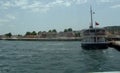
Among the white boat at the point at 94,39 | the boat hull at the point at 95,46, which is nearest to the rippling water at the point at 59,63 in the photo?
the boat hull at the point at 95,46

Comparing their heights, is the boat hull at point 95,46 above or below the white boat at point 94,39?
below

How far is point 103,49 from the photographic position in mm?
68812

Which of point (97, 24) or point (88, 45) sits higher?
point (97, 24)

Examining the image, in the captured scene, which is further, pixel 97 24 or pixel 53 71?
pixel 97 24

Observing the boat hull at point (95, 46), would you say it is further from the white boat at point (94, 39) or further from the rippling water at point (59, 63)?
the rippling water at point (59, 63)

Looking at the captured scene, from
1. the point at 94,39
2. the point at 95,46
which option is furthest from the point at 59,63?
the point at 94,39

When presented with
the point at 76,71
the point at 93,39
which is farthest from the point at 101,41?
the point at 76,71

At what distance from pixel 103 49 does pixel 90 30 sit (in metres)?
5.50

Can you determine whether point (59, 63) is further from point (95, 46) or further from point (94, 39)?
point (94, 39)

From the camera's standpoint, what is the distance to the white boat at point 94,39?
69.1m

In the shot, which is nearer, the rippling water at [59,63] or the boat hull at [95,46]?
the rippling water at [59,63]

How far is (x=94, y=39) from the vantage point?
69875 millimetres

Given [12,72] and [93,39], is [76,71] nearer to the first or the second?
[12,72]

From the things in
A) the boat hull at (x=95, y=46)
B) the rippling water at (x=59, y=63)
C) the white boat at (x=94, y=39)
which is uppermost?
the white boat at (x=94, y=39)
